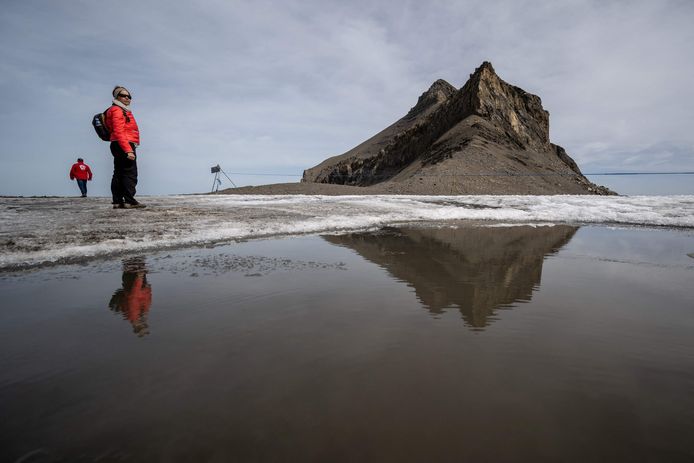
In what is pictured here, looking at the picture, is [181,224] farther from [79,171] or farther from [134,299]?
[79,171]

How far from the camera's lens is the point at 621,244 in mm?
Result: 5059

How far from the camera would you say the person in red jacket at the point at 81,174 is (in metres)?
15.4

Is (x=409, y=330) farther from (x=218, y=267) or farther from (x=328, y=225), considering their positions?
(x=328, y=225)

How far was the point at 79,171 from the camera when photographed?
51.4 feet

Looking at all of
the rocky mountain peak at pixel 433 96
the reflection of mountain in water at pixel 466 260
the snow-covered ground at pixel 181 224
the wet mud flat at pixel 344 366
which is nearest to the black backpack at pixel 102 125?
the snow-covered ground at pixel 181 224

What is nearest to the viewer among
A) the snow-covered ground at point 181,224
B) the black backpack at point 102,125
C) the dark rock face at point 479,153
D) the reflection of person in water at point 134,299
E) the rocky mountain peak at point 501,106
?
the reflection of person in water at point 134,299

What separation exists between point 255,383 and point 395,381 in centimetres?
56

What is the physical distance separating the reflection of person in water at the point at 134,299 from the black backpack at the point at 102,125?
5.26 meters

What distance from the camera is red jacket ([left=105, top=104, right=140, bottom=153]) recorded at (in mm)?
7066

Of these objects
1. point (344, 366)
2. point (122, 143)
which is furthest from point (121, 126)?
point (344, 366)


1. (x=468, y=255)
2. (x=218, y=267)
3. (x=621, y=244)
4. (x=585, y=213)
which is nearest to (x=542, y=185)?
(x=585, y=213)

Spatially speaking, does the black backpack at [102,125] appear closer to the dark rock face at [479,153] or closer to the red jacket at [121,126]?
the red jacket at [121,126]

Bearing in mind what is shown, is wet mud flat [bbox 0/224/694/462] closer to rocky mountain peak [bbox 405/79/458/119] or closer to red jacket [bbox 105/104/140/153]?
red jacket [bbox 105/104/140/153]

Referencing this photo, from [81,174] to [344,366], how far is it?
18.7 meters
